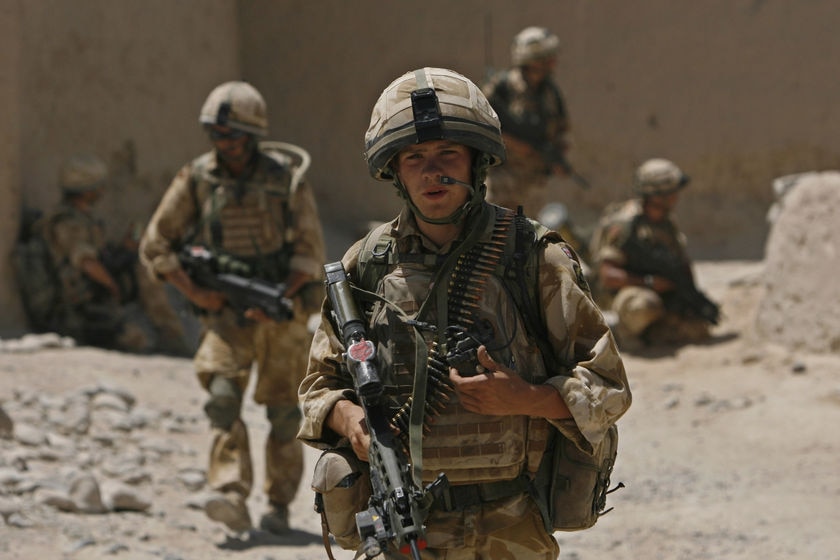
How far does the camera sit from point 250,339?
20.8ft

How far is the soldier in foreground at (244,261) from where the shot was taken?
246 inches

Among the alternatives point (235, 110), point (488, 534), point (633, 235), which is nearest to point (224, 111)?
point (235, 110)

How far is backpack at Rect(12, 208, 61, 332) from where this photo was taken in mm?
9898

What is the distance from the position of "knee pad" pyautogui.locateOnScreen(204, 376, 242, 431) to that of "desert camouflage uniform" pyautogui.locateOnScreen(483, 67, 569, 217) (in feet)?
14.8

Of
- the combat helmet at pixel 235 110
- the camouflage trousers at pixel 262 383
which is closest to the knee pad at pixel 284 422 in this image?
the camouflage trousers at pixel 262 383

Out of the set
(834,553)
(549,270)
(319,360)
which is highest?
(549,270)

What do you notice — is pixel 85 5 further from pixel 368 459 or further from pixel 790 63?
pixel 368 459

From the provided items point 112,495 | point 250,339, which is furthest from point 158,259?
point 112,495

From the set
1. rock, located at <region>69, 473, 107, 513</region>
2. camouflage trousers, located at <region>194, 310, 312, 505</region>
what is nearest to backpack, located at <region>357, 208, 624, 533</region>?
camouflage trousers, located at <region>194, 310, 312, 505</region>

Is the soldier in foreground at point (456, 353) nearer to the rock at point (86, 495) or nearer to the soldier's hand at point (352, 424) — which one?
the soldier's hand at point (352, 424)

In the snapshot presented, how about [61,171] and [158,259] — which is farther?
[61,171]

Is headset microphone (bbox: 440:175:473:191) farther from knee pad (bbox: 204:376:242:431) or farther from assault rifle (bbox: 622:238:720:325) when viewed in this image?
assault rifle (bbox: 622:238:720:325)

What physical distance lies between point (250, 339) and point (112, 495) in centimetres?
97

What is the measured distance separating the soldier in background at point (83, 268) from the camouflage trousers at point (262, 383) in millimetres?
3942
